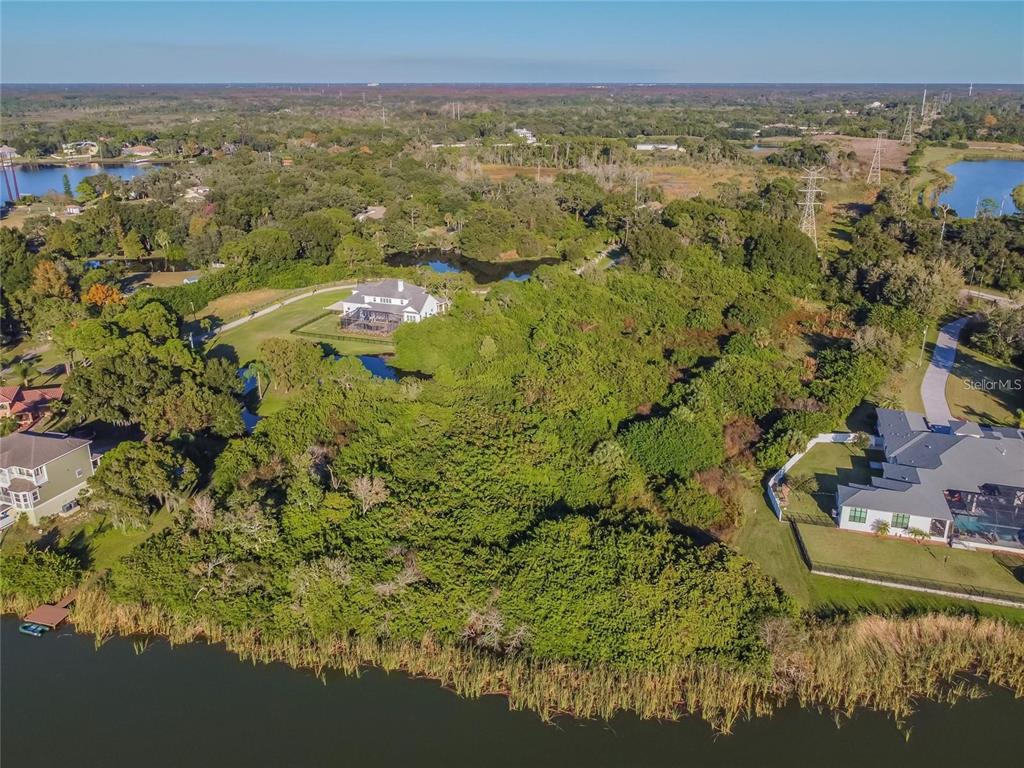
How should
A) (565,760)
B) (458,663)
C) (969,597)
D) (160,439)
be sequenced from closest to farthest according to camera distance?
(565,760)
(458,663)
(969,597)
(160,439)

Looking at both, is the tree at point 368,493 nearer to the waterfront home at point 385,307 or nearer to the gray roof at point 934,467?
the gray roof at point 934,467

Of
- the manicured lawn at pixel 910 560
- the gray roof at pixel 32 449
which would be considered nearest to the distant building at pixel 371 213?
the gray roof at pixel 32 449

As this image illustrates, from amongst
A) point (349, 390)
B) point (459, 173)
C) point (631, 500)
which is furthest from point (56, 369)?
point (459, 173)

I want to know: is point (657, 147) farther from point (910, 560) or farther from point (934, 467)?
point (910, 560)

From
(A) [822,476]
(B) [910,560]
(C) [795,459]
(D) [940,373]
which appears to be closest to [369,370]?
(C) [795,459]

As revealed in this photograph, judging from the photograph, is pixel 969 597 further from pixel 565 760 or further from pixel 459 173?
pixel 459 173

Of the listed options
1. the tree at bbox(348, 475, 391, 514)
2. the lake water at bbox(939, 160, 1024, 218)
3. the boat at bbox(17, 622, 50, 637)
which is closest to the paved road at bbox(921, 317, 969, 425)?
the tree at bbox(348, 475, 391, 514)
